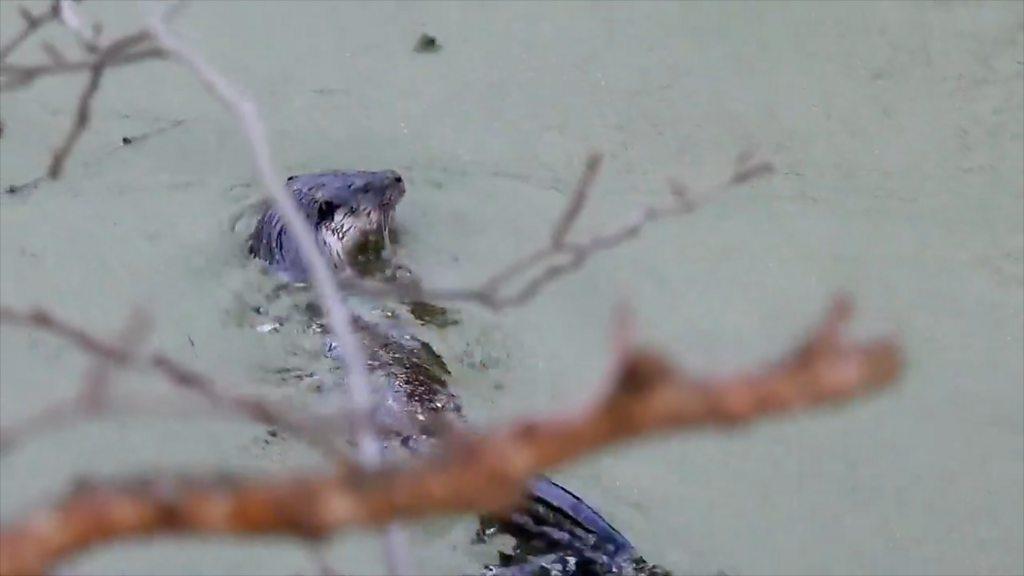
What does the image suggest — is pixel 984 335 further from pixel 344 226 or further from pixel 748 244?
pixel 344 226

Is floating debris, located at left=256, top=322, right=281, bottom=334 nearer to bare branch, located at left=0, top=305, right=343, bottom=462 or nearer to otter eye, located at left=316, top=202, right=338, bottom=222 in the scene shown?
otter eye, located at left=316, top=202, right=338, bottom=222

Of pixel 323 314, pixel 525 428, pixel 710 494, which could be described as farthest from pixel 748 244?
pixel 525 428

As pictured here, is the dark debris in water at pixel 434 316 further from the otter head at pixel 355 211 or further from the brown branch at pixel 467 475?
the brown branch at pixel 467 475

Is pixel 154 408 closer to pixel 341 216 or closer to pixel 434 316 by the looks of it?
pixel 434 316

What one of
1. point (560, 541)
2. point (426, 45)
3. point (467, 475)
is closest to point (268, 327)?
point (560, 541)

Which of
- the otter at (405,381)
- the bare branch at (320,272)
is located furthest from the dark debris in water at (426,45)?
the bare branch at (320,272)

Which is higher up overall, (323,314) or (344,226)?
(344,226)
